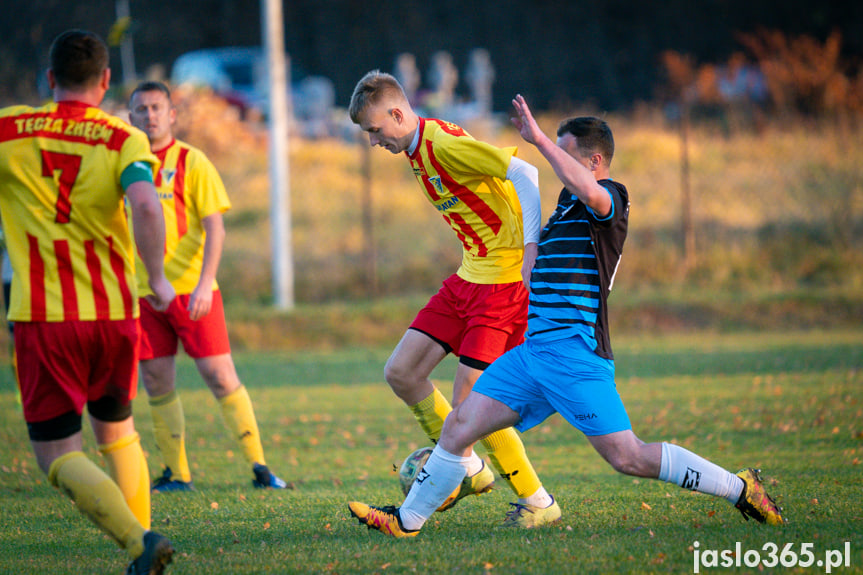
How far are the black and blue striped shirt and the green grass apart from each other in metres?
0.99

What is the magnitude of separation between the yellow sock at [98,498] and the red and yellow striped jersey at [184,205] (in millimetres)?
2250

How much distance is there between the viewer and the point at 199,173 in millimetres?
5578

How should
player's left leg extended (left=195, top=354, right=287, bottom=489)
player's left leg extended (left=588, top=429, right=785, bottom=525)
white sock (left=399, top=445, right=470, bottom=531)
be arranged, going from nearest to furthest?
player's left leg extended (left=588, top=429, right=785, bottom=525) < white sock (left=399, top=445, right=470, bottom=531) < player's left leg extended (left=195, top=354, right=287, bottom=489)

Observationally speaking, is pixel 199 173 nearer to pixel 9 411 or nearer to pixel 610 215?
pixel 610 215

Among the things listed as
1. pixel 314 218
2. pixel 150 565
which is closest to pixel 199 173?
pixel 150 565

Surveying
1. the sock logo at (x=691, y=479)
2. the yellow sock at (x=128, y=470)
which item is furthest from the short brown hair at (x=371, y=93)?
the sock logo at (x=691, y=479)

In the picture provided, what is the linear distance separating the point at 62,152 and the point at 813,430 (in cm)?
599

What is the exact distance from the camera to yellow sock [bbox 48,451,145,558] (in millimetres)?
3352

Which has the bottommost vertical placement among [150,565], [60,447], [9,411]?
[9,411]

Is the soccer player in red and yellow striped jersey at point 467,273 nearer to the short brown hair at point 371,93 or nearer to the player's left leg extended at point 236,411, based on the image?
the short brown hair at point 371,93

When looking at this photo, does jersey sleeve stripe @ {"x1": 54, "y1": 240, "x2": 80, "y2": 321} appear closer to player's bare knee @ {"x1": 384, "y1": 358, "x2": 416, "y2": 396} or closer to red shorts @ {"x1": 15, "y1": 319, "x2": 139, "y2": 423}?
red shorts @ {"x1": 15, "y1": 319, "x2": 139, "y2": 423}

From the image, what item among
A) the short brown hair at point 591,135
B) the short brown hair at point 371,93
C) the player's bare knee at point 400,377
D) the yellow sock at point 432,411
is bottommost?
the yellow sock at point 432,411

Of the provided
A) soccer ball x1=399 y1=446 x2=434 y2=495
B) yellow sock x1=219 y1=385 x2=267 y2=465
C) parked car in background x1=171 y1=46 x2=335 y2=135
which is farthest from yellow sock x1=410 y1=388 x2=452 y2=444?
parked car in background x1=171 y1=46 x2=335 y2=135

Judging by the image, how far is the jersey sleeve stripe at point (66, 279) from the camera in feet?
11.1
